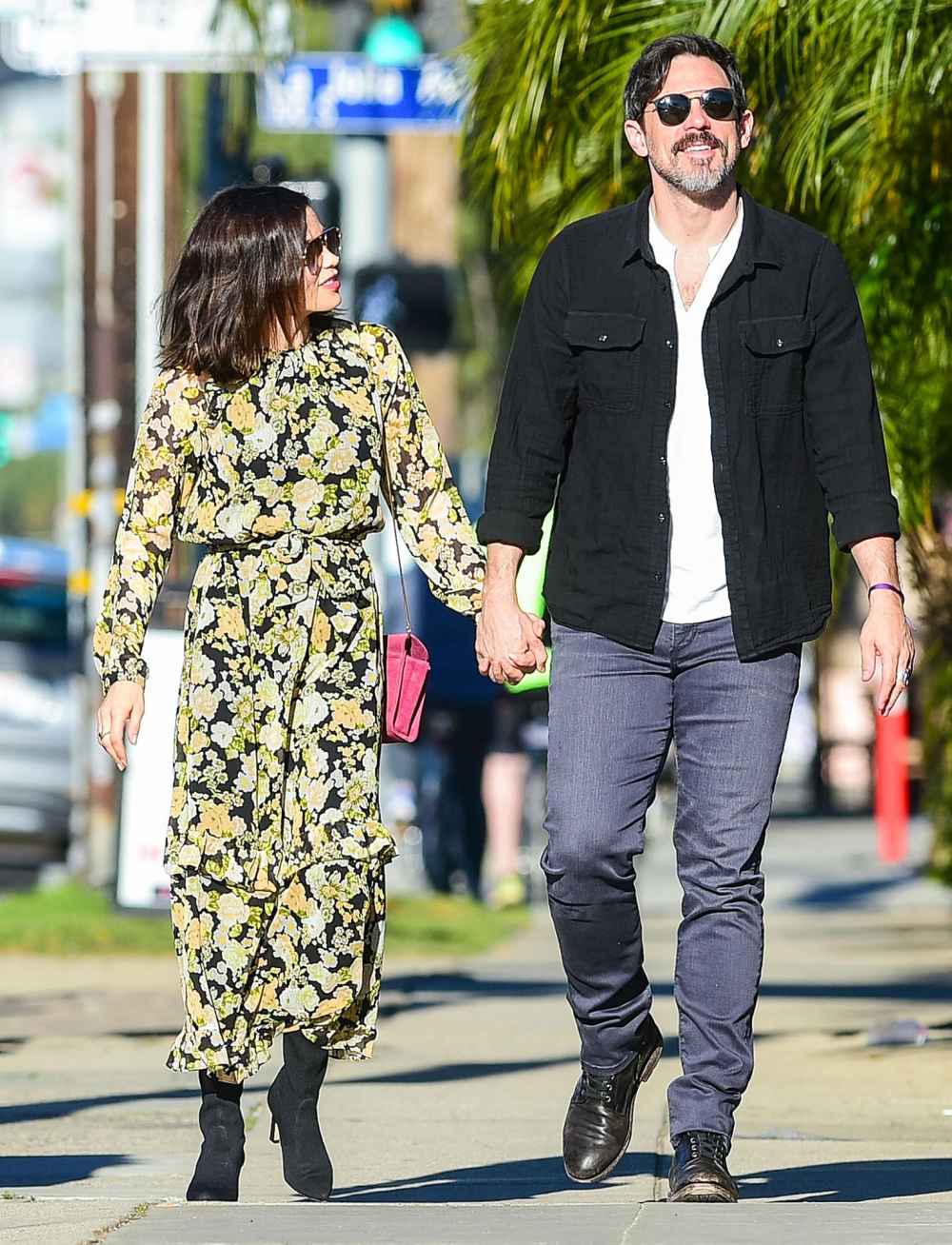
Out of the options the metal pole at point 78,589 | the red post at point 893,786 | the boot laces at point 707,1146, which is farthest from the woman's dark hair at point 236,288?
the red post at point 893,786

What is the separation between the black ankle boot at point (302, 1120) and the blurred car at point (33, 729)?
10.0 m

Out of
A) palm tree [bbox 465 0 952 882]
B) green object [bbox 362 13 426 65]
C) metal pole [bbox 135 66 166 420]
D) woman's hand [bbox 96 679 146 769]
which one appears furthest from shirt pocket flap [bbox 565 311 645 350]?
green object [bbox 362 13 426 65]

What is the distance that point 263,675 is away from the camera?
171 inches

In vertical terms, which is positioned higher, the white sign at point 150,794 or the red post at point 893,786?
the white sign at point 150,794

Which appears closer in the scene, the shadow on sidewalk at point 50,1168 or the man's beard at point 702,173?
the man's beard at point 702,173

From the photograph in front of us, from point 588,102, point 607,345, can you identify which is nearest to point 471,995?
point 588,102

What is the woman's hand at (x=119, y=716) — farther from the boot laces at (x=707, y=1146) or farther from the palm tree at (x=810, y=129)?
the palm tree at (x=810, y=129)

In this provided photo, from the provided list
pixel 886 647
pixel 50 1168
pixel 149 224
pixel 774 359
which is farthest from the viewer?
pixel 149 224

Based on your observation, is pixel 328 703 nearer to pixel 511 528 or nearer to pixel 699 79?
pixel 511 528

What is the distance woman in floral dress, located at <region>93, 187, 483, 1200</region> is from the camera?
14.2 feet

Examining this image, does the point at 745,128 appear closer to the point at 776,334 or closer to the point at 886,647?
the point at 776,334

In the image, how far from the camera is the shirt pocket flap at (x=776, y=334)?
4215 millimetres

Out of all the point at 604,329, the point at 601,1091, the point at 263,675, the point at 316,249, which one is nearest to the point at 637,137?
the point at 604,329

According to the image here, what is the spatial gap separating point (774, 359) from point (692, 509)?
0.92 feet
